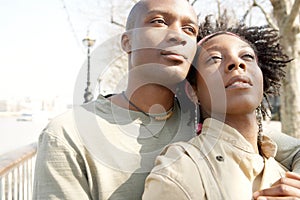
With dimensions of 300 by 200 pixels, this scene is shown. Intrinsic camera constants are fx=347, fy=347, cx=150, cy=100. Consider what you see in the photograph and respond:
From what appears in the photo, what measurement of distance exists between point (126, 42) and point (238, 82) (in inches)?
22.0

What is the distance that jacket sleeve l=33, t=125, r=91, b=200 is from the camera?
1275 millimetres

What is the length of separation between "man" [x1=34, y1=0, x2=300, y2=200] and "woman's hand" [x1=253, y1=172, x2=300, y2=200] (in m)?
0.36

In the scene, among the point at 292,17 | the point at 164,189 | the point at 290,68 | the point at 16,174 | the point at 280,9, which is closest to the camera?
the point at 164,189

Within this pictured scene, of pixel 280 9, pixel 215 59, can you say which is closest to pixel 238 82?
pixel 215 59

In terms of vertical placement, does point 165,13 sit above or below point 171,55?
above

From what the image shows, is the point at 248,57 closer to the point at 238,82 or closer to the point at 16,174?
the point at 238,82

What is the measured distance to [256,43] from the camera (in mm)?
1867

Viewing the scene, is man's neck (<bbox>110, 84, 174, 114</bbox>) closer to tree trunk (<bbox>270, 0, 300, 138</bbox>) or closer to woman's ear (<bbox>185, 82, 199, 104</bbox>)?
woman's ear (<bbox>185, 82, 199, 104</bbox>)

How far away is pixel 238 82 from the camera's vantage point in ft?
4.74

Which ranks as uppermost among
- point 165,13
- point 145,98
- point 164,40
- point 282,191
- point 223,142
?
point 165,13

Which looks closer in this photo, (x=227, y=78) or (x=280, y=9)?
(x=227, y=78)

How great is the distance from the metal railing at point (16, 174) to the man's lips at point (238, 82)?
1662 mm

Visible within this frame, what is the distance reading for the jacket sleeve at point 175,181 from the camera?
1163 millimetres

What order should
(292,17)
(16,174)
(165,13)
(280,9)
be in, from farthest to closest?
(280,9)
(292,17)
(16,174)
(165,13)
